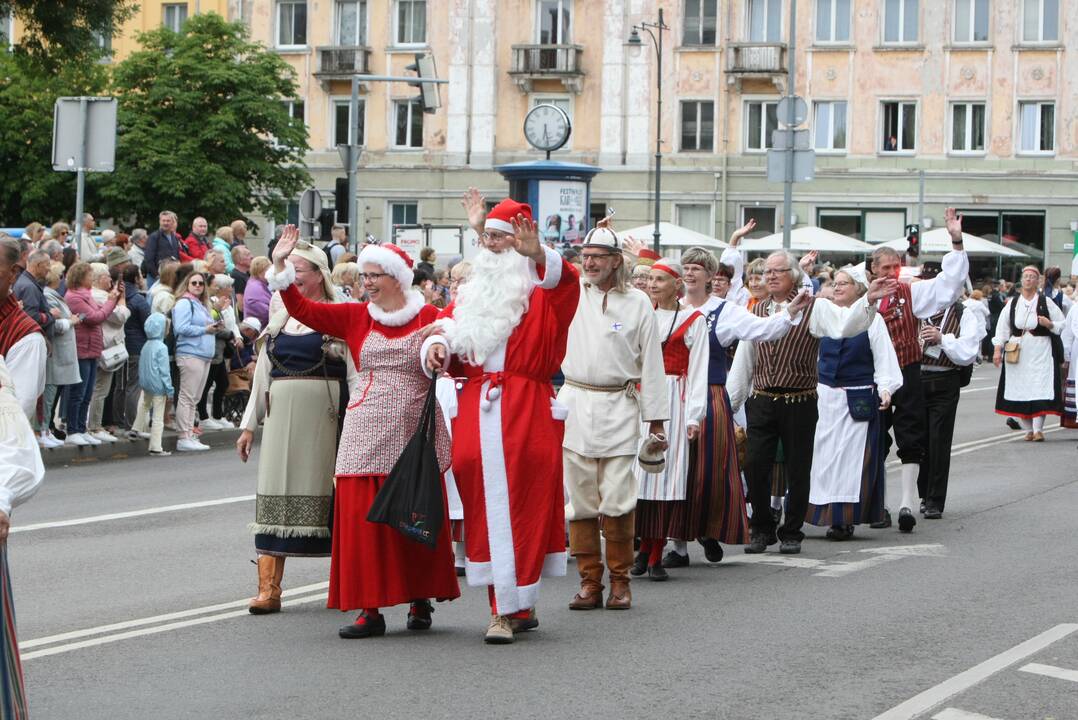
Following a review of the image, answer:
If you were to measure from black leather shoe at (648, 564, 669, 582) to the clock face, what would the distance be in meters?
18.1

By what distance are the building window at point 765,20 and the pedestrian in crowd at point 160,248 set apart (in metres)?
37.6

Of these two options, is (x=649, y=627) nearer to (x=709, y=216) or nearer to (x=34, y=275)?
(x=34, y=275)

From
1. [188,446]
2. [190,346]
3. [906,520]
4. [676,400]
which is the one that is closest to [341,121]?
[190,346]

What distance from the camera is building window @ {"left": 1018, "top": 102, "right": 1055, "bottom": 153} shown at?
5566 centimetres

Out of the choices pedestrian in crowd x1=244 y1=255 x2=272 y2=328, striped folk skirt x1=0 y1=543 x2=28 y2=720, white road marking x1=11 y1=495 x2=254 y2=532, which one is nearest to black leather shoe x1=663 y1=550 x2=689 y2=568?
white road marking x1=11 y1=495 x2=254 y2=532

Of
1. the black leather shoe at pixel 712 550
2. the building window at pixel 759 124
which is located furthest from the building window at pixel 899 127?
the black leather shoe at pixel 712 550

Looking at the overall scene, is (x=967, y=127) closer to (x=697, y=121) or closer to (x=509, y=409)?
(x=697, y=121)

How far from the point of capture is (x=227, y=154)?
2168 inches

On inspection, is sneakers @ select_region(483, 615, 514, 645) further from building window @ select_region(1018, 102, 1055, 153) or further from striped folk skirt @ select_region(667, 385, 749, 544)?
building window @ select_region(1018, 102, 1055, 153)

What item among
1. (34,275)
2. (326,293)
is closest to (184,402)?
(34,275)

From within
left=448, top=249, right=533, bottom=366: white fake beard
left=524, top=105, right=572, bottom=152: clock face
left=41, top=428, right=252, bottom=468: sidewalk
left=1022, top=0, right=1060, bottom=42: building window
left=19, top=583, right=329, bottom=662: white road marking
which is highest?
left=1022, top=0, right=1060, bottom=42: building window

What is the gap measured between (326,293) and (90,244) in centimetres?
1461

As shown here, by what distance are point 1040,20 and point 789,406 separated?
46604mm

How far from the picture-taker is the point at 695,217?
5859 cm
